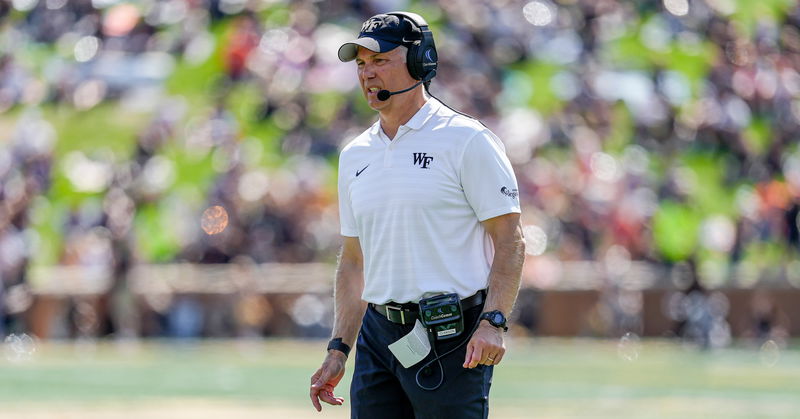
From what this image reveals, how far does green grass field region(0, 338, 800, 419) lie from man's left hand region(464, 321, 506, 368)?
875cm

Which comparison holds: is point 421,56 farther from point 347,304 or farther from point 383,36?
point 347,304

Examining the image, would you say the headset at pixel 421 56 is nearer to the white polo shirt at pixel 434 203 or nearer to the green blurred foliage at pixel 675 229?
the white polo shirt at pixel 434 203

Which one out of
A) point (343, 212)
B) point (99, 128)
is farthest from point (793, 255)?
point (343, 212)

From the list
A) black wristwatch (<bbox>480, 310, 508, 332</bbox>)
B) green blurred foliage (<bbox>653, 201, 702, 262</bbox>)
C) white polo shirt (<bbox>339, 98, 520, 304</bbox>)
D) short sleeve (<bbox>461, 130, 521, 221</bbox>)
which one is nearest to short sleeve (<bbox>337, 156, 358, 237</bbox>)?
white polo shirt (<bbox>339, 98, 520, 304</bbox>)

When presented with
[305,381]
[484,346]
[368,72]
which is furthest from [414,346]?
[305,381]

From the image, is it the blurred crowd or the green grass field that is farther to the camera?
the blurred crowd

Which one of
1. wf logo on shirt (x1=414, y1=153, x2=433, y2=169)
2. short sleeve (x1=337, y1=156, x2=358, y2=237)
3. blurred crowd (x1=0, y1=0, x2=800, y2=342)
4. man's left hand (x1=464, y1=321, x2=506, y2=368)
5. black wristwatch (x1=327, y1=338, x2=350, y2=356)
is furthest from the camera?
blurred crowd (x1=0, y1=0, x2=800, y2=342)

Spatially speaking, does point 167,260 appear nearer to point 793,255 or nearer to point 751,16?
point 793,255

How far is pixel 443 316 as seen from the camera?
18.1 ft

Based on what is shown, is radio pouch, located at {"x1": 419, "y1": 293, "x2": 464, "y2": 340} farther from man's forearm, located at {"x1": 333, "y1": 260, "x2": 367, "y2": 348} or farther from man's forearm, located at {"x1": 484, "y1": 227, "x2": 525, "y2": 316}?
man's forearm, located at {"x1": 333, "y1": 260, "x2": 367, "y2": 348}

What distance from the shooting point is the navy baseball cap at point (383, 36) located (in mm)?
5621

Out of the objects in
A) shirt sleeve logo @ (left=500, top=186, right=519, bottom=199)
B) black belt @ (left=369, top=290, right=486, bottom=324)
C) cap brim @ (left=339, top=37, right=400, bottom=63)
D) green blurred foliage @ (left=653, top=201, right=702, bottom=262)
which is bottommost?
green blurred foliage @ (left=653, top=201, right=702, bottom=262)

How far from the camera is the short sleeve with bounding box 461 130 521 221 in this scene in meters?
5.50

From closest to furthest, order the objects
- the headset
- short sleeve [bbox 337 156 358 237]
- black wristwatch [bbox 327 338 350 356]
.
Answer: the headset → short sleeve [bbox 337 156 358 237] → black wristwatch [bbox 327 338 350 356]
